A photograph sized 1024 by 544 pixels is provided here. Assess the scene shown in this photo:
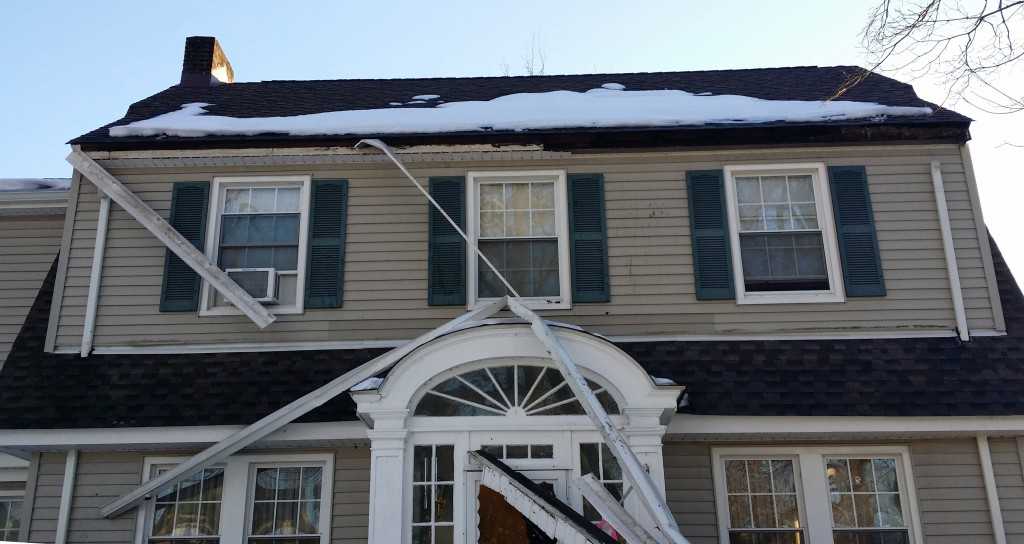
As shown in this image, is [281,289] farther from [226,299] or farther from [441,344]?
[441,344]

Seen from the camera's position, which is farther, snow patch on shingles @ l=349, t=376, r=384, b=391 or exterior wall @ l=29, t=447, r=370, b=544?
exterior wall @ l=29, t=447, r=370, b=544

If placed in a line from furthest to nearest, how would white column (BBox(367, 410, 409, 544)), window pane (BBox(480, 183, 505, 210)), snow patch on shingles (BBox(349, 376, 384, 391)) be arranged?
window pane (BBox(480, 183, 505, 210)) < snow patch on shingles (BBox(349, 376, 384, 391)) < white column (BBox(367, 410, 409, 544))

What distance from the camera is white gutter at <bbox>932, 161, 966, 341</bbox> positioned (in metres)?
8.02

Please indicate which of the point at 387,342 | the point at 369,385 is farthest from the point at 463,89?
Answer: the point at 369,385

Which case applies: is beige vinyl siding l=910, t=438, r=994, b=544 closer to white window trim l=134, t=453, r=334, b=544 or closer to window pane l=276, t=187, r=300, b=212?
white window trim l=134, t=453, r=334, b=544

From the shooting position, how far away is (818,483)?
303 inches

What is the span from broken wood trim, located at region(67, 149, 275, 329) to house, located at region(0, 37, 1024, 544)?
0.09 feet

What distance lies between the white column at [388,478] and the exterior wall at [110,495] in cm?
99

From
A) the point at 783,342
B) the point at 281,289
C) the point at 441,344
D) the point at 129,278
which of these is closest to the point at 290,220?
the point at 281,289

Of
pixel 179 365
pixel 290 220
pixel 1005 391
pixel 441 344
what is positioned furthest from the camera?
pixel 290 220

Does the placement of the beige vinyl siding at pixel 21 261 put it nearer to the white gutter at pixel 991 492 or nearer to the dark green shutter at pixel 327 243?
the dark green shutter at pixel 327 243

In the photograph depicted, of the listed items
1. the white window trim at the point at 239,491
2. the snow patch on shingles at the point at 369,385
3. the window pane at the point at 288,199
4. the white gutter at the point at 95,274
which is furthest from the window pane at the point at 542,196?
the white gutter at the point at 95,274

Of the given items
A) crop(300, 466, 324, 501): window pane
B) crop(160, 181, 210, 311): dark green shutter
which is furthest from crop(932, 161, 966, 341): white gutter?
crop(160, 181, 210, 311): dark green shutter

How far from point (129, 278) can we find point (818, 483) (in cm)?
682
